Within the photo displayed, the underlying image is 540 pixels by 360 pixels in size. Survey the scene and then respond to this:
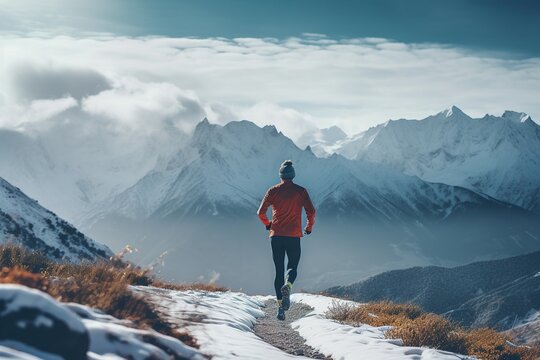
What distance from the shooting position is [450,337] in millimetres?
10562

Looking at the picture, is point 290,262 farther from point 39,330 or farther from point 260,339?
point 39,330

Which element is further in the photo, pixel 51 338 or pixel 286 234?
pixel 286 234

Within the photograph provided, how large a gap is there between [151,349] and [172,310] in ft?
12.3

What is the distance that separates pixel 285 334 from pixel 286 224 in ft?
9.85

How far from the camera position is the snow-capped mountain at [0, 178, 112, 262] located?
40.8 meters

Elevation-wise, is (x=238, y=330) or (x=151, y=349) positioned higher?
(x=238, y=330)

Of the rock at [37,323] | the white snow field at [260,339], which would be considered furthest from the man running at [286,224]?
the rock at [37,323]

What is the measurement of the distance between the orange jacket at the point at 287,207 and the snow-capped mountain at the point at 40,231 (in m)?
27.0

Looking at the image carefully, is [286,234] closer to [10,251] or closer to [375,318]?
[375,318]

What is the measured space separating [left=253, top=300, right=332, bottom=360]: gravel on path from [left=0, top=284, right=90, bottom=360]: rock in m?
4.72

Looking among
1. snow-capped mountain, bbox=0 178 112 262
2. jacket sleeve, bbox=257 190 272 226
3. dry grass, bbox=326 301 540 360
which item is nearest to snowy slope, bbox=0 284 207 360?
dry grass, bbox=326 301 540 360

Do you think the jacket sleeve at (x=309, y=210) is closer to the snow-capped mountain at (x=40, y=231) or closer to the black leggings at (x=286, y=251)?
the black leggings at (x=286, y=251)

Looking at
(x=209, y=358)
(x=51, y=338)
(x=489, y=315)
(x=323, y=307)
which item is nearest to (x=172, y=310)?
(x=209, y=358)

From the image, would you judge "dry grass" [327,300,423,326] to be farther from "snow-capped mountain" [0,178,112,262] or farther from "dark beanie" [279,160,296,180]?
"snow-capped mountain" [0,178,112,262]
